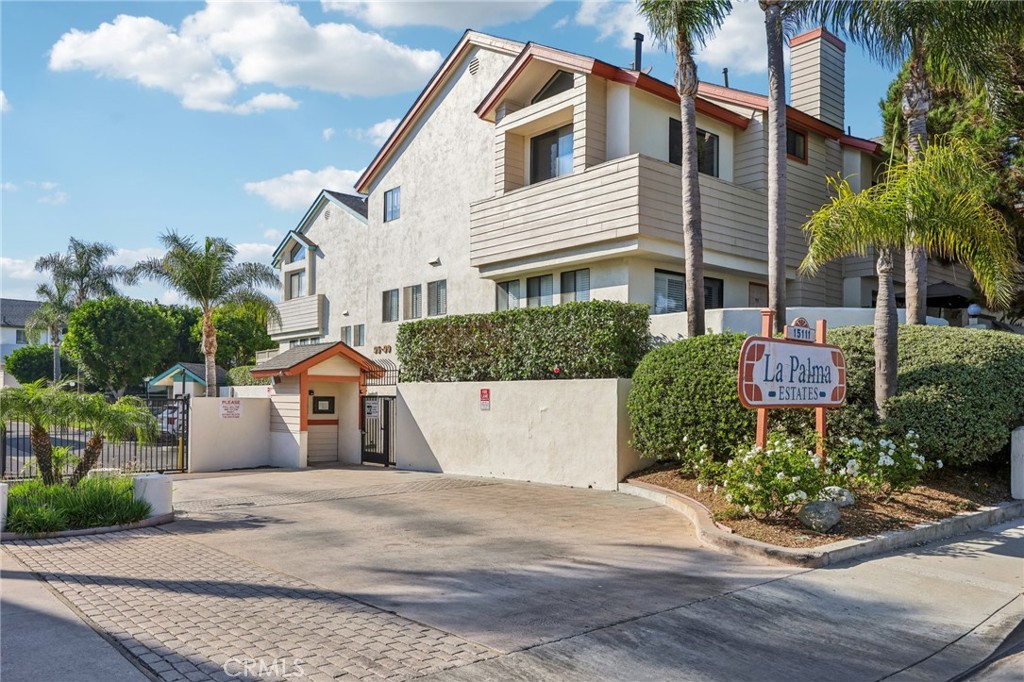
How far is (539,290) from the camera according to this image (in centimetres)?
1988

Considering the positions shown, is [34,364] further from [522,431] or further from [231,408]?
[522,431]

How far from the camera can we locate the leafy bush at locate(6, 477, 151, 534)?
10.0 meters

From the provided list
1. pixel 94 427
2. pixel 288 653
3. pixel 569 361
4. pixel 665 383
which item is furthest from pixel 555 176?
pixel 288 653

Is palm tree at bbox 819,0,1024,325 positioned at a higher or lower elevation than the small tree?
higher

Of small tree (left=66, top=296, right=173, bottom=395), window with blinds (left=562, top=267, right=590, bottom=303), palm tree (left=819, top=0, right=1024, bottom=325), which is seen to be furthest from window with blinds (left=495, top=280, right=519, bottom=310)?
small tree (left=66, top=296, right=173, bottom=395)

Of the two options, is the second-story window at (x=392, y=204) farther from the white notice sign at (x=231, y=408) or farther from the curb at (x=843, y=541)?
the curb at (x=843, y=541)

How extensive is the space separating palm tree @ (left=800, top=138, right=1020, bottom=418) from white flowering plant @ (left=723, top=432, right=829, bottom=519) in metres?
2.41

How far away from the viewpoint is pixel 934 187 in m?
10.8

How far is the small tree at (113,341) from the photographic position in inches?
1812

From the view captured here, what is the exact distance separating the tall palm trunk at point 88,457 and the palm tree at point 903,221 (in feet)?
35.9

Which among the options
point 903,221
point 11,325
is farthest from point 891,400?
point 11,325

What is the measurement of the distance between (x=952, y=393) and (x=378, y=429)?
14210 millimetres

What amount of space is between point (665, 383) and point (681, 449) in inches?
44.2

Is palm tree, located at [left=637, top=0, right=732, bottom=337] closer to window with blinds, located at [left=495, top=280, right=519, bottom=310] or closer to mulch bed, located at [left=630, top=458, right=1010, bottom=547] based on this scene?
mulch bed, located at [left=630, top=458, right=1010, bottom=547]
